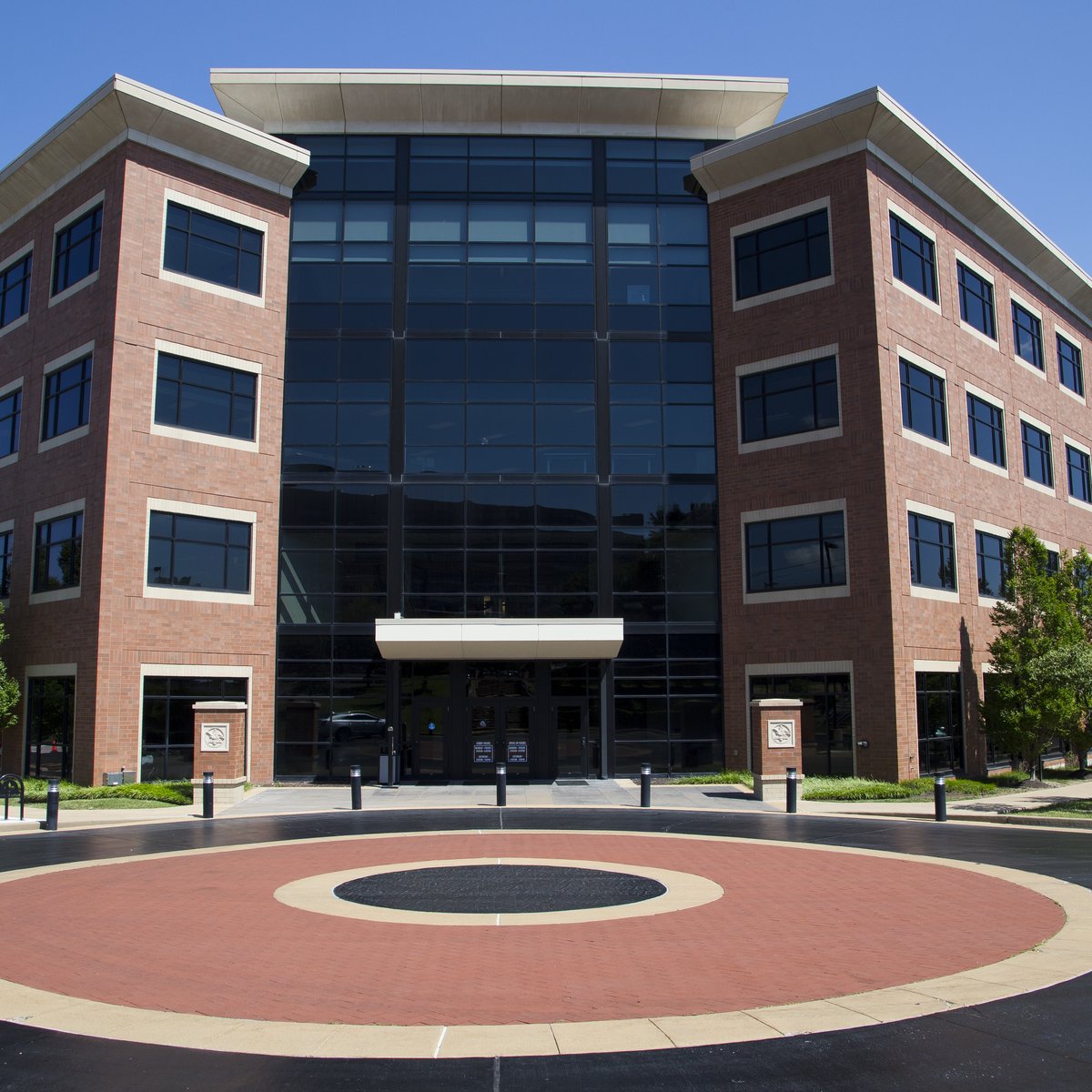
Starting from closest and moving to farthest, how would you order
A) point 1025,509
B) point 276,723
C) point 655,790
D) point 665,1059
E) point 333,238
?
point 665,1059
point 655,790
point 276,723
point 333,238
point 1025,509

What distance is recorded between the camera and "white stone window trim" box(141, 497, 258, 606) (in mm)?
29344

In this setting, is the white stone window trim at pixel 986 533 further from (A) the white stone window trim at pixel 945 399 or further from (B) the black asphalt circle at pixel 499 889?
(B) the black asphalt circle at pixel 499 889

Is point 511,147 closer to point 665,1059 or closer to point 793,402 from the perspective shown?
point 793,402

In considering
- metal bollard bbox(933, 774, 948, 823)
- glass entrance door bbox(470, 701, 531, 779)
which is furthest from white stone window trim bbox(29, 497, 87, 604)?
metal bollard bbox(933, 774, 948, 823)

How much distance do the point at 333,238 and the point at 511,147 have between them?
Answer: 21.6ft

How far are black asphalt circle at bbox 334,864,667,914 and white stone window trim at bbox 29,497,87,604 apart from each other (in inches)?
688

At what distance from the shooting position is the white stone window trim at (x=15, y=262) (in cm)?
3372

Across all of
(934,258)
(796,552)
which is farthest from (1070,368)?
(796,552)

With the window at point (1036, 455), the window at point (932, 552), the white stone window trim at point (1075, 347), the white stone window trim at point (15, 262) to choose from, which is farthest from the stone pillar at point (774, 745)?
the white stone window trim at point (15, 262)

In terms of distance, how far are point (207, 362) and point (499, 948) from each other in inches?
946

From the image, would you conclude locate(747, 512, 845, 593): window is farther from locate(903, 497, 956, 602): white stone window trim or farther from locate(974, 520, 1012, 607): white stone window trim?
locate(974, 520, 1012, 607): white stone window trim

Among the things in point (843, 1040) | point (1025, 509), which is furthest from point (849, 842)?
point (1025, 509)

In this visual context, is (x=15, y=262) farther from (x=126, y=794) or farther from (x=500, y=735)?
(x=500, y=735)

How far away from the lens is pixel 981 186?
34.4 m
